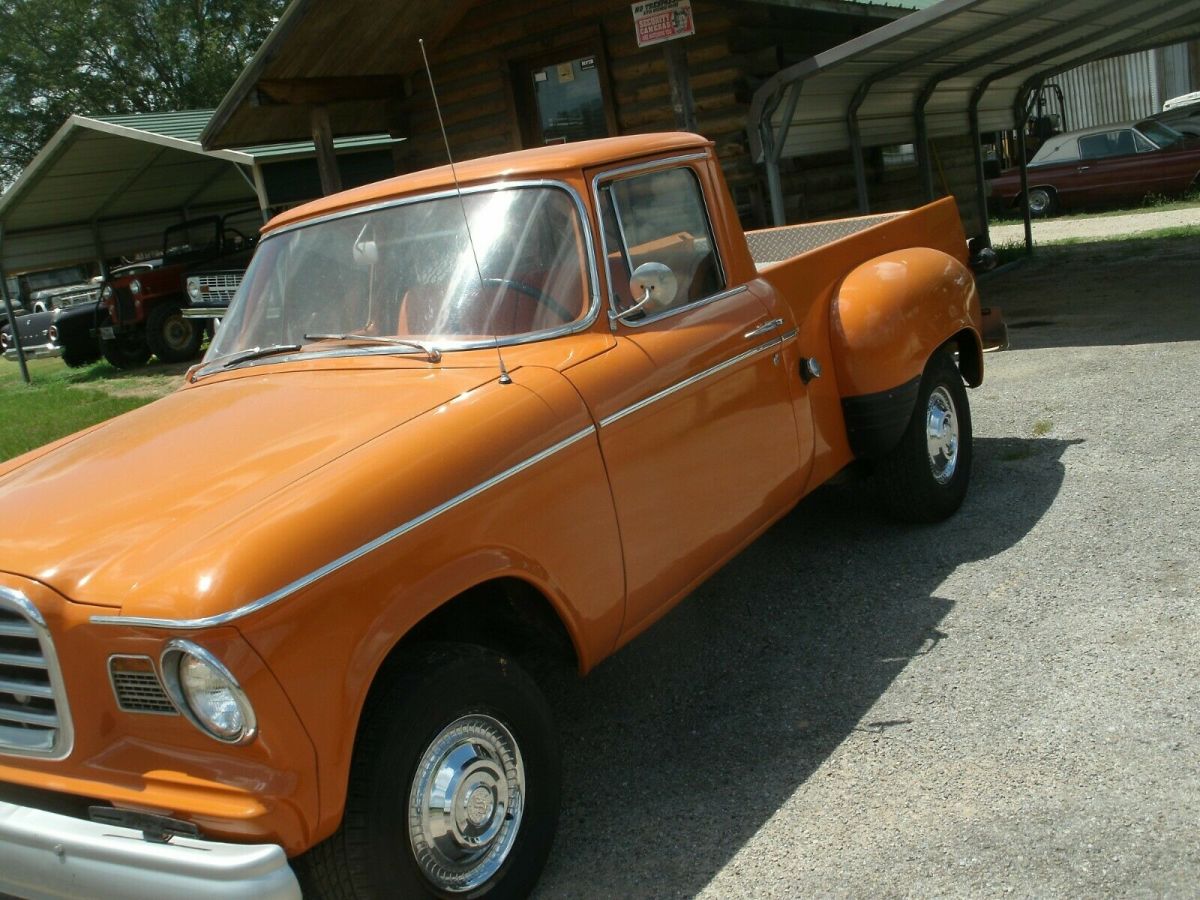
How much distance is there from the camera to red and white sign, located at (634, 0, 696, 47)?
9203mm

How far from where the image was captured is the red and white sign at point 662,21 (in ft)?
30.2

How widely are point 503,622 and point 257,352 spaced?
1397 mm

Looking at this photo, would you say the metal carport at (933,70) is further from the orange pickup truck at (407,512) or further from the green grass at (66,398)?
the green grass at (66,398)

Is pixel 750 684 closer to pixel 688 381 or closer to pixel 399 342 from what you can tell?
pixel 688 381

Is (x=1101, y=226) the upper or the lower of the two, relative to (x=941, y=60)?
lower

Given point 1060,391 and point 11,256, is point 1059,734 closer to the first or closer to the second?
point 1060,391

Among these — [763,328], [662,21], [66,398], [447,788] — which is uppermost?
[662,21]

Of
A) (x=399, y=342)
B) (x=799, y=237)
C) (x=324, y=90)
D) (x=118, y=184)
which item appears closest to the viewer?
(x=399, y=342)

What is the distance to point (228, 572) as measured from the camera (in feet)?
Answer: 8.21

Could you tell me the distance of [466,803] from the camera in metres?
2.92

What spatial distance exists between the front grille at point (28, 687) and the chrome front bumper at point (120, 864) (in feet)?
0.50

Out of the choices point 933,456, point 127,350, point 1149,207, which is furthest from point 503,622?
point 1149,207

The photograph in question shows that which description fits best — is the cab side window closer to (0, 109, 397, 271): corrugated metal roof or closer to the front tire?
the front tire

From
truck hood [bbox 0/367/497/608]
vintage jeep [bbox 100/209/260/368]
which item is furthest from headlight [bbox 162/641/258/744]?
vintage jeep [bbox 100/209/260/368]
